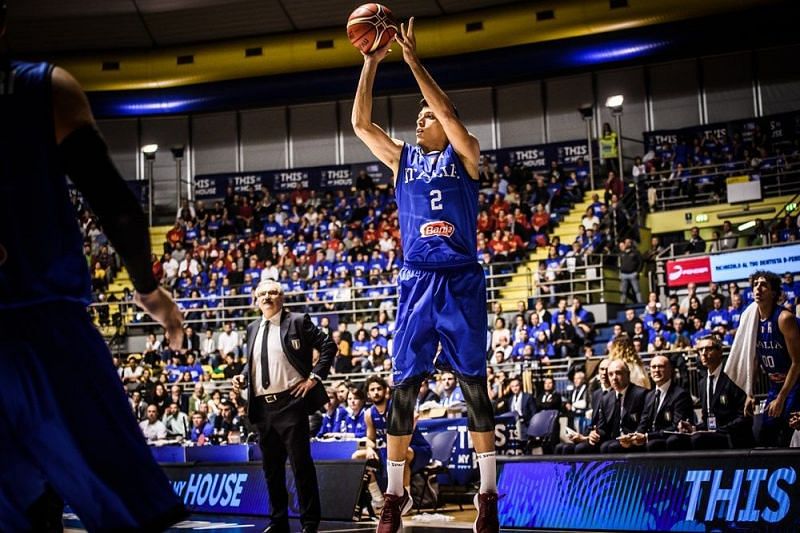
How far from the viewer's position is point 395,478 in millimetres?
5613

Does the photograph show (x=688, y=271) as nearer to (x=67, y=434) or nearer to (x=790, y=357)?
(x=790, y=357)

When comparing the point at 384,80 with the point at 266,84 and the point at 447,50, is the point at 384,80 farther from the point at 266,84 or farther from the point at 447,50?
the point at 266,84

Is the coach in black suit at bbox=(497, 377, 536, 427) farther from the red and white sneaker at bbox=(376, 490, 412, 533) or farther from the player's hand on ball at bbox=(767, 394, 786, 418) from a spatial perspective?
the red and white sneaker at bbox=(376, 490, 412, 533)

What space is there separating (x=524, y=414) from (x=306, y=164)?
781 inches

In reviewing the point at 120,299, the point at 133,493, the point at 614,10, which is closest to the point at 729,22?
the point at 614,10

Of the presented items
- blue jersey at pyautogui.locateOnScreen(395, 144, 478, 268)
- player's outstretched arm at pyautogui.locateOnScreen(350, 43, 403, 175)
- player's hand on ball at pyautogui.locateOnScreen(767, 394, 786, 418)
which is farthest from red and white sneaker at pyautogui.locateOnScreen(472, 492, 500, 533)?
player's hand on ball at pyautogui.locateOnScreen(767, 394, 786, 418)

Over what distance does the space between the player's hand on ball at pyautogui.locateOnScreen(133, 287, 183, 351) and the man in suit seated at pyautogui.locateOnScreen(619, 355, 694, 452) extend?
577 centimetres

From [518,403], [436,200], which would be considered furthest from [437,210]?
[518,403]

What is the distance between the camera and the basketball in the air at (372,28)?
5805 mm

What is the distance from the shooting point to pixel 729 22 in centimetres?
2347

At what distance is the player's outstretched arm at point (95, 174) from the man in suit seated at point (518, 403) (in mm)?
11272

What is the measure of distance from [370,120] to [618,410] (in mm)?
4006

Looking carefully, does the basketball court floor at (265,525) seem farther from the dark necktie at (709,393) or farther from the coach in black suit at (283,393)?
the dark necktie at (709,393)

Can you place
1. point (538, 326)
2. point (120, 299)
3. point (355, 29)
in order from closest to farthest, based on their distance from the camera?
point (355, 29) → point (538, 326) → point (120, 299)
